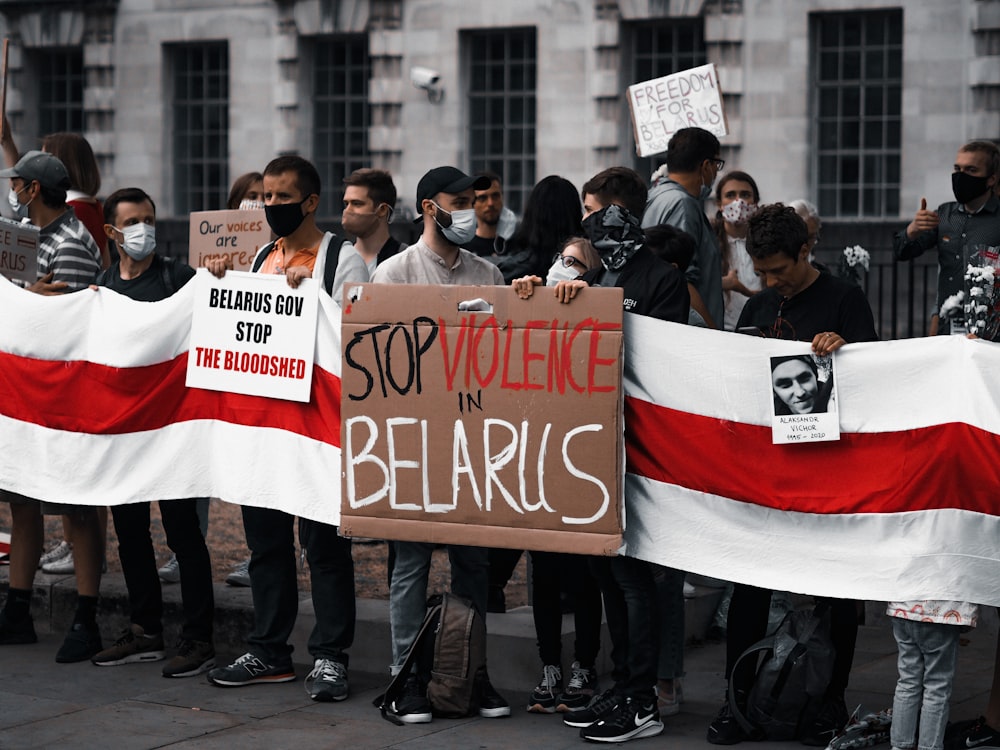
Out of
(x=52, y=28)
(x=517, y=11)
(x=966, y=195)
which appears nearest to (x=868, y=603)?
(x=966, y=195)

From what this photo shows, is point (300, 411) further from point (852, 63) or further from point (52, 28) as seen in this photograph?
point (52, 28)

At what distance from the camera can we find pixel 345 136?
23016 millimetres

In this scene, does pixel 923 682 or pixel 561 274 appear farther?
pixel 561 274

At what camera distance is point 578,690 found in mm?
6566

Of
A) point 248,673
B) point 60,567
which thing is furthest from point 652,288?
point 60,567

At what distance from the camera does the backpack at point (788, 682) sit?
6.09 meters

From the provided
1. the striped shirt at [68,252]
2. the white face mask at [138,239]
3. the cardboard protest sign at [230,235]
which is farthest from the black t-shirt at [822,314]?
the striped shirt at [68,252]

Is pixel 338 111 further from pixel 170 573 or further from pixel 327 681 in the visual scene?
pixel 327 681

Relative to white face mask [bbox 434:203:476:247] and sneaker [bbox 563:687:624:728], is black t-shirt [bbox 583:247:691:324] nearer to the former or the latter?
white face mask [bbox 434:203:476:247]

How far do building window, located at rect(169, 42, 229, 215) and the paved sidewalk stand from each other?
16921mm

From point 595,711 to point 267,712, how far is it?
4.30 ft

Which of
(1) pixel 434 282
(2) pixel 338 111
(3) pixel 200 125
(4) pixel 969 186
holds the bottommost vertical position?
(1) pixel 434 282

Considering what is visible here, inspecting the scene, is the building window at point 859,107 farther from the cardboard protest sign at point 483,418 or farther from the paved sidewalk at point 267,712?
the cardboard protest sign at point 483,418

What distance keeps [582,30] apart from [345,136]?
399cm
